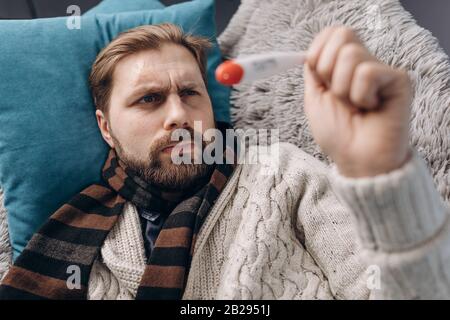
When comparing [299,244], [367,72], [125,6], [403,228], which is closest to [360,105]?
[367,72]

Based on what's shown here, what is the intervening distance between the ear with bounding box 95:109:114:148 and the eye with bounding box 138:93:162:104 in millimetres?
144

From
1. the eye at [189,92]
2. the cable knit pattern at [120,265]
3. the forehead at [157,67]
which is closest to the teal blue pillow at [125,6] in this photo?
the forehead at [157,67]

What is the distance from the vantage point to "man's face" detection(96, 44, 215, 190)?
800 mm

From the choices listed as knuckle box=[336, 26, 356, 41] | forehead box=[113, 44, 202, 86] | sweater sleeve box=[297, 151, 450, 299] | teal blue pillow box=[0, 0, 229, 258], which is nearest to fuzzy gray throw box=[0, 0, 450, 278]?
teal blue pillow box=[0, 0, 229, 258]

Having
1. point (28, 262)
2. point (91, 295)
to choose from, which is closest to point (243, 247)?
point (91, 295)

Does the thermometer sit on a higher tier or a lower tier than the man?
higher

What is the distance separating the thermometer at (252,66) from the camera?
476 millimetres

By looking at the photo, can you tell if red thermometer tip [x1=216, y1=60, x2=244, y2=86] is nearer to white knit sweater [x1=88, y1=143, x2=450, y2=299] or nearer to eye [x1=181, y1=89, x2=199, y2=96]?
white knit sweater [x1=88, y1=143, x2=450, y2=299]

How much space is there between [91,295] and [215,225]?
10.3 inches

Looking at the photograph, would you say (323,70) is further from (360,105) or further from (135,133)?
(135,133)

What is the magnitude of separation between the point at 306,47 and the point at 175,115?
0.41m

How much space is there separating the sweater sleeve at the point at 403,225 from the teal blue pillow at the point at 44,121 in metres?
0.65

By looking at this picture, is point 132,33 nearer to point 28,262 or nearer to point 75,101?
point 75,101

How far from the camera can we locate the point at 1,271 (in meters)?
0.88
